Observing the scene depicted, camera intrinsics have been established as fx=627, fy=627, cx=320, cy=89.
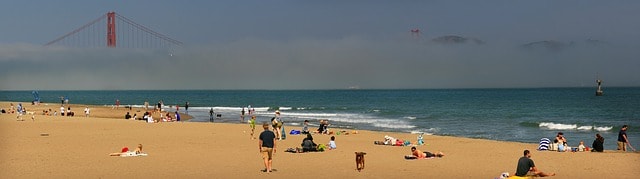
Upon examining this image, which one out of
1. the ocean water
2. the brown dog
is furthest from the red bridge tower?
the brown dog

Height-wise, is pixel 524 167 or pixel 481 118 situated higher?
pixel 481 118

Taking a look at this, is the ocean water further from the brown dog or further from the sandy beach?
the brown dog

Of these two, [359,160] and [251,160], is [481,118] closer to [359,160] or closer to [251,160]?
[251,160]

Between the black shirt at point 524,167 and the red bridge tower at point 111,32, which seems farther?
the red bridge tower at point 111,32

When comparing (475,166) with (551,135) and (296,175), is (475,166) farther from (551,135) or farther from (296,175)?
(551,135)

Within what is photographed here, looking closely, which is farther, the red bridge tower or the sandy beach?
the red bridge tower

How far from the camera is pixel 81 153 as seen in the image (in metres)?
20.3

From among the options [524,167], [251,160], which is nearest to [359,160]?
[251,160]

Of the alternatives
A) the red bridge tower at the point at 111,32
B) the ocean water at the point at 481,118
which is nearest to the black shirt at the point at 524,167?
the ocean water at the point at 481,118

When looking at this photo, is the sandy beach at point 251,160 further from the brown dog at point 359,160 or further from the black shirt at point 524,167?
the black shirt at point 524,167

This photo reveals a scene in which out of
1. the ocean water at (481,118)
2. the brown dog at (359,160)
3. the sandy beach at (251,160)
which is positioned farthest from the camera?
the ocean water at (481,118)

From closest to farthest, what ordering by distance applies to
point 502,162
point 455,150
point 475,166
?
point 475,166 → point 502,162 → point 455,150

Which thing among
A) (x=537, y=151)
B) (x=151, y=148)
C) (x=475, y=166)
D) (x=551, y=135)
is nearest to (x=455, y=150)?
(x=537, y=151)

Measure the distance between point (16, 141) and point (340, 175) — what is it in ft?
47.5
